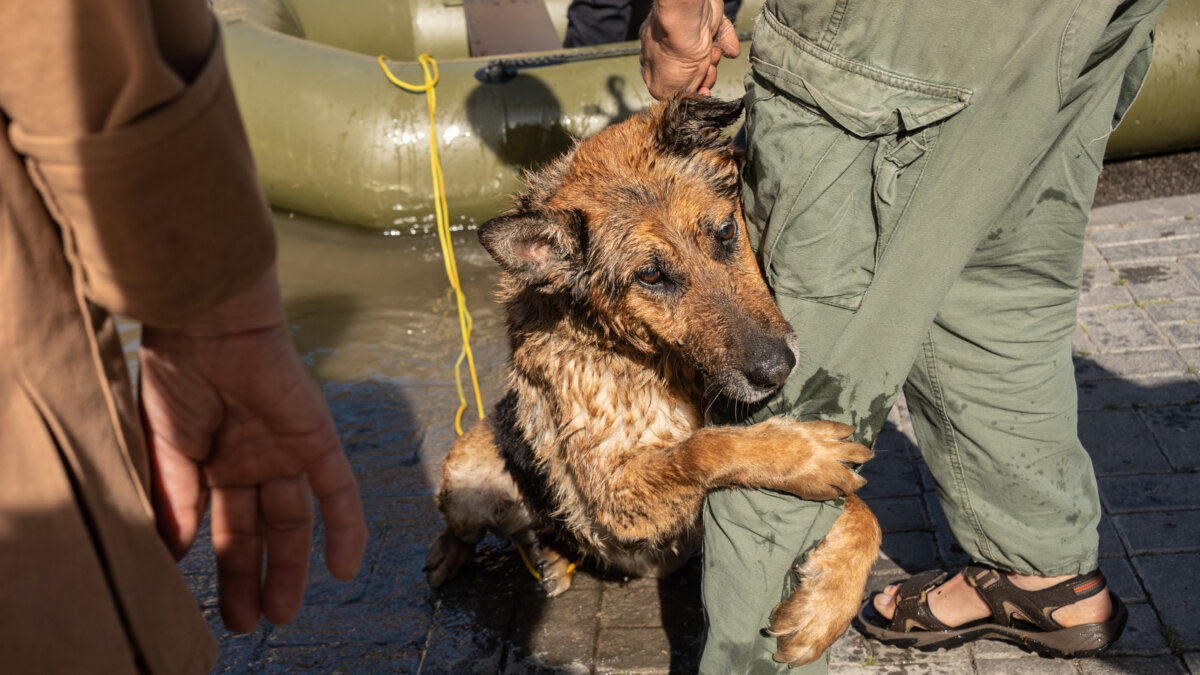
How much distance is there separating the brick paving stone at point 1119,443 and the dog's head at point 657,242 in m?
2.11

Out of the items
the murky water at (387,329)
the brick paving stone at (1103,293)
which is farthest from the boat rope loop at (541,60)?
the brick paving stone at (1103,293)

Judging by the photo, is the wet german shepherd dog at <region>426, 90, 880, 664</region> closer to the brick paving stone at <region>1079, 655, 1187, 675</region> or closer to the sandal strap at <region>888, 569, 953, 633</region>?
the sandal strap at <region>888, 569, 953, 633</region>

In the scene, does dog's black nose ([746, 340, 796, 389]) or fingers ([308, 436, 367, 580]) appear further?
dog's black nose ([746, 340, 796, 389])

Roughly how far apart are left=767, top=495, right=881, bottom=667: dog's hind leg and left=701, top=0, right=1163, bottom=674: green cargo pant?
0.33 ft

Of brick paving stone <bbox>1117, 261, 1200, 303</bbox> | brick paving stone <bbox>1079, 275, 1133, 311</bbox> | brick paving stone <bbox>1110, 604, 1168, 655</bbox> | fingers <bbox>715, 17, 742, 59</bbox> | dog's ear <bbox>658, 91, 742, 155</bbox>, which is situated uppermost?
fingers <bbox>715, 17, 742, 59</bbox>

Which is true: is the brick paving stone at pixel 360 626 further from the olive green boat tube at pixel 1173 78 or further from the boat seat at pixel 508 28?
the olive green boat tube at pixel 1173 78

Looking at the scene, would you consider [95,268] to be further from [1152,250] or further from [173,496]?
[1152,250]

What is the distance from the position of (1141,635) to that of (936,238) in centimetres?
189

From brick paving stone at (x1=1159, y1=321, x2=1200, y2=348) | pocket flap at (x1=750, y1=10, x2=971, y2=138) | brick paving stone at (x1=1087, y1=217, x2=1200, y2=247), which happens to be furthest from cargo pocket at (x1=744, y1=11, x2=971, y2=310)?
brick paving stone at (x1=1087, y1=217, x2=1200, y2=247)

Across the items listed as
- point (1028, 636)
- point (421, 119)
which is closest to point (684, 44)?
point (1028, 636)

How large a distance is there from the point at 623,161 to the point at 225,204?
208cm

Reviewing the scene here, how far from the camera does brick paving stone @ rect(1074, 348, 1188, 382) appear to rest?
4.72 meters

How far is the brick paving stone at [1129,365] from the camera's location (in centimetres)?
472

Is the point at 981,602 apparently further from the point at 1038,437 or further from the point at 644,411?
the point at 644,411
